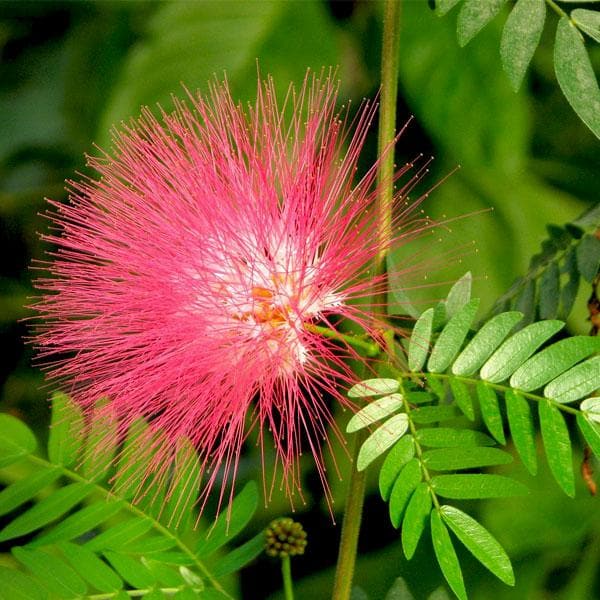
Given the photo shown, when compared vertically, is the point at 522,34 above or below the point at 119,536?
above

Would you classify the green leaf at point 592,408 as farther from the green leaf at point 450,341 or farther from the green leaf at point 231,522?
the green leaf at point 231,522

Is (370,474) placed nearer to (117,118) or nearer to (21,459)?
(117,118)

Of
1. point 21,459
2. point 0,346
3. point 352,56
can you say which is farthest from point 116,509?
point 352,56

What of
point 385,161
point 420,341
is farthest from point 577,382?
point 385,161

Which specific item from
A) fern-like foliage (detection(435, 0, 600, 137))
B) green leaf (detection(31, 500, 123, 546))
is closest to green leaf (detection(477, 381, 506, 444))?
fern-like foliage (detection(435, 0, 600, 137))

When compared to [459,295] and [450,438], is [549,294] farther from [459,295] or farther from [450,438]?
[450,438]

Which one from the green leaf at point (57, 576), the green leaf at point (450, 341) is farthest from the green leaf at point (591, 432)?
the green leaf at point (57, 576)

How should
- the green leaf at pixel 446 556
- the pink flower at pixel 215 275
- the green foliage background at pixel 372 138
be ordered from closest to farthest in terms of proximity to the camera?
the green leaf at pixel 446 556 < the pink flower at pixel 215 275 < the green foliage background at pixel 372 138

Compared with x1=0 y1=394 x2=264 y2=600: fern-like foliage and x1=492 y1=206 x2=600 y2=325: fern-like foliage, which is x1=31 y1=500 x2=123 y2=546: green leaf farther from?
x1=492 y1=206 x2=600 y2=325: fern-like foliage
